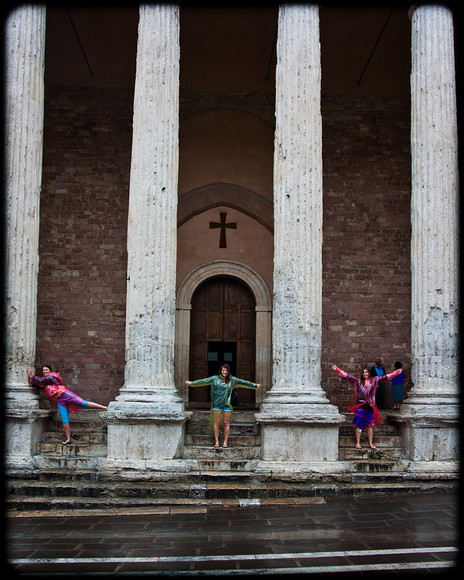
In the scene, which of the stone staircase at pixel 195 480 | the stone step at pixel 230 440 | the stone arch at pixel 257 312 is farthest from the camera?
the stone arch at pixel 257 312

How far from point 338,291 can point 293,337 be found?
184 inches

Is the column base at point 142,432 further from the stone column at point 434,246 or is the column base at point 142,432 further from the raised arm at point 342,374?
the stone column at point 434,246

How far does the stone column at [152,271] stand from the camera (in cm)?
856

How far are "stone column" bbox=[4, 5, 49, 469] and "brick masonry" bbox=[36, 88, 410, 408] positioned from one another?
369 centimetres

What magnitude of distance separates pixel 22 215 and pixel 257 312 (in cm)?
556

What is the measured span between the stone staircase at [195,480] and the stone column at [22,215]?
533 millimetres

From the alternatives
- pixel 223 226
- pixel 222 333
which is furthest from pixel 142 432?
pixel 223 226

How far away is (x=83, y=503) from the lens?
7746mm

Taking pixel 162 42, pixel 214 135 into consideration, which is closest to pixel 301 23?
pixel 162 42

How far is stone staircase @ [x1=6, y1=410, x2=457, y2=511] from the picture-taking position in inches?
316

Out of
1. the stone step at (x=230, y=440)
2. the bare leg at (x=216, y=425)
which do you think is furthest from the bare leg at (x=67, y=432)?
the bare leg at (x=216, y=425)

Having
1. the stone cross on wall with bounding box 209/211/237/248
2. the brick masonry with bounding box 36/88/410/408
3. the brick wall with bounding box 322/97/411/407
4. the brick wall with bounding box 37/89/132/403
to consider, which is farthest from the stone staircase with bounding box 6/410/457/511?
the stone cross on wall with bounding box 209/211/237/248

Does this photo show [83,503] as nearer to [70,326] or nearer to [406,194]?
[70,326]

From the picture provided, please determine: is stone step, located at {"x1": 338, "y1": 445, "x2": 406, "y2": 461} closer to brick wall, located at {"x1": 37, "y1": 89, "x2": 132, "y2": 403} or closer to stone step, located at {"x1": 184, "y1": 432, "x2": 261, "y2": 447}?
stone step, located at {"x1": 184, "y1": 432, "x2": 261, "y2": 447}
